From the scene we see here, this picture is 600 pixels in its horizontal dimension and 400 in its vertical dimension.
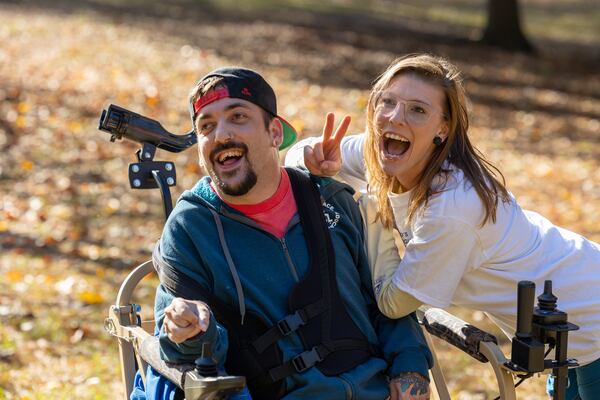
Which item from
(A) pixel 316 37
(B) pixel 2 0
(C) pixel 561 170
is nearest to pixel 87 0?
(B) pixel 2 0

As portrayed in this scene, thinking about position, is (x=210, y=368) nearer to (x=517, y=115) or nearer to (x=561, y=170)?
(x=561, y=170)

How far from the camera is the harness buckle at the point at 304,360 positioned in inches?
121

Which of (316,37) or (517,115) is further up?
(316,37)

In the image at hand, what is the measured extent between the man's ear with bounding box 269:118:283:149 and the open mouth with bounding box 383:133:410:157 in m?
0.37

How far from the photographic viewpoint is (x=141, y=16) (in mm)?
19797

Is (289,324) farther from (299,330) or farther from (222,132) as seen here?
(222,132)

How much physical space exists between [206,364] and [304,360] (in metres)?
0.51

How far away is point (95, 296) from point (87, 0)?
16477 millimetres

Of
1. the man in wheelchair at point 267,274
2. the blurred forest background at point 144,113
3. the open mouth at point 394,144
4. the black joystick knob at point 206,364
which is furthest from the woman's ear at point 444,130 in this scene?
the blurred forest background at point 144,113

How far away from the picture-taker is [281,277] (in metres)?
3.17

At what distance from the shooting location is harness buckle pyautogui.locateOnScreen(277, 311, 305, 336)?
10.1 ft

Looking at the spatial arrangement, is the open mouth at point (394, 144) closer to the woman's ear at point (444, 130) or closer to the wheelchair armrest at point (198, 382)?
the woman's ear at point (444, 130)

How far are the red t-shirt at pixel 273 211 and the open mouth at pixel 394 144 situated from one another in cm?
39

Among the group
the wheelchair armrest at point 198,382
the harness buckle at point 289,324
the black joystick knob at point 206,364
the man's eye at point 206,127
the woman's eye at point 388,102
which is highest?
the woman's eye at point 388,102
